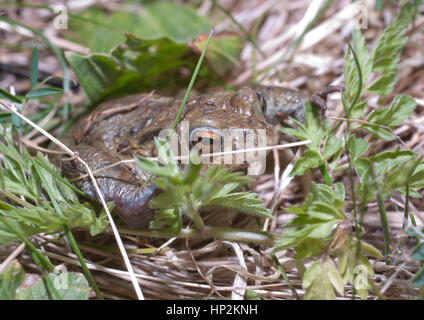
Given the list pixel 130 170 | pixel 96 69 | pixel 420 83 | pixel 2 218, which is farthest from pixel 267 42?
pixel 2 218

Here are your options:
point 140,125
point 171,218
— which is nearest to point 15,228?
point 171,218

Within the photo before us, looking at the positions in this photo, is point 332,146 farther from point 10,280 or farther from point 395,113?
point 10,280

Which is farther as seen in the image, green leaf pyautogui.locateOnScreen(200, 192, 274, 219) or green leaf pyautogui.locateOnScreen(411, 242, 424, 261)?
green leaf pyautogui.locateOnScreen(200, 192, 274, 219)

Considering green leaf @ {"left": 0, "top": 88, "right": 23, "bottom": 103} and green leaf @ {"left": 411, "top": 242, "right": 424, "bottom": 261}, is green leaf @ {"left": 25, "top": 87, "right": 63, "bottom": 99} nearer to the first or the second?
green leaf @ {"left": 0, "top": 88, "right": 23, "bottom": 103}

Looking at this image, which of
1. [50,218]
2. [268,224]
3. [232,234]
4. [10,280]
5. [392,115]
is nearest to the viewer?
[50,218]

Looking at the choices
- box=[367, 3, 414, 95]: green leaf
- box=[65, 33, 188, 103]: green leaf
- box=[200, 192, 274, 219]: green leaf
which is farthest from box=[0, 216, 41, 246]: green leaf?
box=[367, 3, 414, 95]: green leaf

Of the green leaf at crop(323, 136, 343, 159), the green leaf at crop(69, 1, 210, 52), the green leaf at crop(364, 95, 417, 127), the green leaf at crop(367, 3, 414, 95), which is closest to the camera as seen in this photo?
the green leaf at crop(323, 136, 343, 159)

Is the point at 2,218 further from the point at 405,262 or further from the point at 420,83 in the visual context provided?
the point at 420,83
